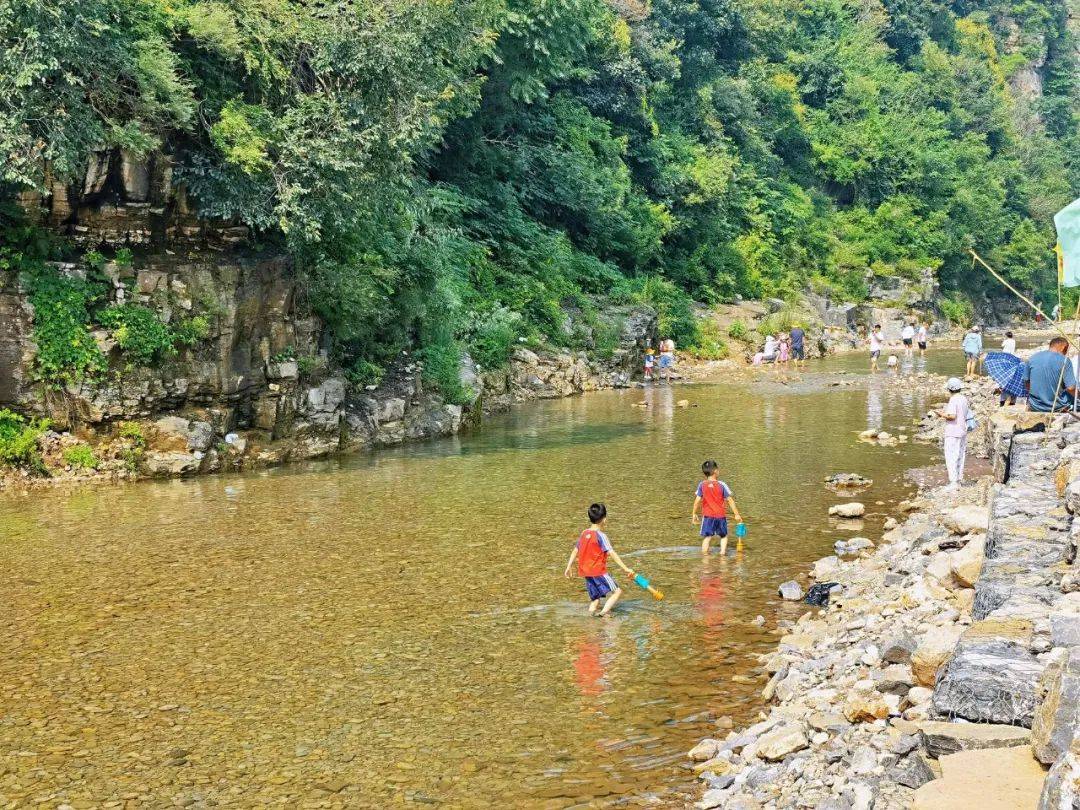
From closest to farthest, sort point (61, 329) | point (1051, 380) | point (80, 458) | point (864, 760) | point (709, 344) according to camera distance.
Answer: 1. point (864, 760)
2. point (1051, 380)
3. point (61, 329)
4. point (80, 458)
5. point (709, 344)

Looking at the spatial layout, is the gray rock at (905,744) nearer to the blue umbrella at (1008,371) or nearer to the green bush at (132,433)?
the blue umbrella at (1008,371)

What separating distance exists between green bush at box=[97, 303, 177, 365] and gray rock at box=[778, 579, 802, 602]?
45.3 feet

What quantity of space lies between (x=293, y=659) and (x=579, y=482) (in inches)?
391

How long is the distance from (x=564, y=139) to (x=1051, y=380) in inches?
1258

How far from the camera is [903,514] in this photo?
1667 cm

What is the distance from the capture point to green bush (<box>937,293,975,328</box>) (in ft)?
234

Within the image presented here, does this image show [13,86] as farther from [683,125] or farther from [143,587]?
[683,125]

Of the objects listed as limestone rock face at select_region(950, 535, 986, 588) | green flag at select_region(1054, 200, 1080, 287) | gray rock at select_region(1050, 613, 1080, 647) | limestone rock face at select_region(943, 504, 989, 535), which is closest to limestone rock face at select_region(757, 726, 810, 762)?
gray rock at select_region(1050, 613, 1080, 647)

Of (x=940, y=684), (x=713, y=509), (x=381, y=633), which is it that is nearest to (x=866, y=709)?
(x=940, y=684)

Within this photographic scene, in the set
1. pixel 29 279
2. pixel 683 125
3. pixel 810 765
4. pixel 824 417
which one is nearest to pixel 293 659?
pixel 810 765

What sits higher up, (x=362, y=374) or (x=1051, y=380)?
(x=1051, y=380)

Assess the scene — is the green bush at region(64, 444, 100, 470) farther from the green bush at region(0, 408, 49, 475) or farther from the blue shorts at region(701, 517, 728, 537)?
the blue shorts at region(701, 517, 728, 537)

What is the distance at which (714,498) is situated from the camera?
14664 mm

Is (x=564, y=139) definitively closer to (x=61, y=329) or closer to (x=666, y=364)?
(x=666, y=364)
